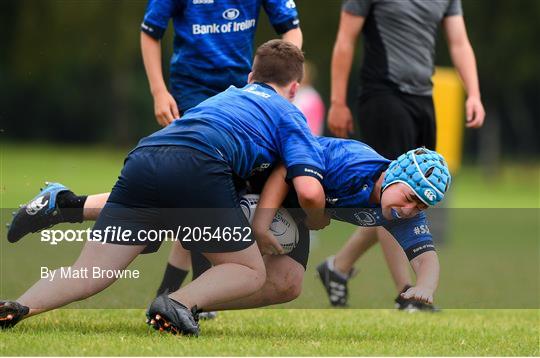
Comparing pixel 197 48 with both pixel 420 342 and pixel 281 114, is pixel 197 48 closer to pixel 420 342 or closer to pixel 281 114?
pixel 281 114

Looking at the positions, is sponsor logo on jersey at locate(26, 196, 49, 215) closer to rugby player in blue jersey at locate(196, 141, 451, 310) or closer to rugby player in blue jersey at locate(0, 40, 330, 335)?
rugby player in blue jersey at locate(0, 40, 330, 335)

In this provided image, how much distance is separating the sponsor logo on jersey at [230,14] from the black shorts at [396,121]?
47.1 inches

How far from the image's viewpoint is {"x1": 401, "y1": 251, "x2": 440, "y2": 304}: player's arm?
4.64 meters

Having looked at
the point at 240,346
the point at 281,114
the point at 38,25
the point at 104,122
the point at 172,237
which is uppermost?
the point at 281,114

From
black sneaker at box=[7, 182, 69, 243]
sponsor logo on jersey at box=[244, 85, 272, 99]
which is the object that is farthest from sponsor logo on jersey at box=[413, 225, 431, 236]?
black sneaker at box=[7, 182, 69, 243]

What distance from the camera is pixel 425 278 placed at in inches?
187

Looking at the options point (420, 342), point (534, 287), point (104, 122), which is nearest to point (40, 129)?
point (104, 122)

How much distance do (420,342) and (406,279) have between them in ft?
4.47

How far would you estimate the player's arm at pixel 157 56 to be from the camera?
574cm

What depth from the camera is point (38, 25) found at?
87.1 ft

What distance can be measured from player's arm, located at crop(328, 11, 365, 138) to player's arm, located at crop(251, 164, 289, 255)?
73.5 inches

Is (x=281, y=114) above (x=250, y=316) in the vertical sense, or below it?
above

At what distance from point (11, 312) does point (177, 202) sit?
2.74ft

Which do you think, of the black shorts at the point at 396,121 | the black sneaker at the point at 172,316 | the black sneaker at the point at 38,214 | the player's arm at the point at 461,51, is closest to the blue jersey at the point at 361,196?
the black sneaker at the point at 172,316
